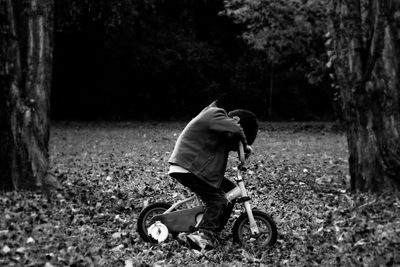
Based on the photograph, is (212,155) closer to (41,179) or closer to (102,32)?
(41,179)

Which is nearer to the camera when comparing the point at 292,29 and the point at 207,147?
the point at 207,147

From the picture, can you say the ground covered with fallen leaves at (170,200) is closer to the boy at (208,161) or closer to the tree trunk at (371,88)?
the boy at (208,161)

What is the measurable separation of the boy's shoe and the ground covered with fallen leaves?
0.23 feet

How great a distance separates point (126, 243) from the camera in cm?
706

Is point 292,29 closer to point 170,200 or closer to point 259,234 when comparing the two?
point 170,200

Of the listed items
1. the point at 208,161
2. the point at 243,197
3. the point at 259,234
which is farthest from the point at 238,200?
the point at 208,161

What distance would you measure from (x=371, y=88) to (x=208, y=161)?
149 inches

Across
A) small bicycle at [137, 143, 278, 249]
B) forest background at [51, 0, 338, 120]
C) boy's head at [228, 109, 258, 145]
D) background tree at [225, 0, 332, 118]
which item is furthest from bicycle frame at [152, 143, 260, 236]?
forest background at [51, 0, 338, 120]

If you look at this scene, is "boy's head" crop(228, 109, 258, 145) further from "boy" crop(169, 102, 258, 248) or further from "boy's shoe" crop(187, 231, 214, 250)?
"boy's shoe" crop(187, 231, 214, 250)

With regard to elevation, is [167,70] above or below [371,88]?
below

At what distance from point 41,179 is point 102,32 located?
26.2 meters

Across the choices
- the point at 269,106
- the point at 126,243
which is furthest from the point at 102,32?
the point at 126,243

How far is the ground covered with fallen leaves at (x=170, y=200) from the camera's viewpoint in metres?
6.19

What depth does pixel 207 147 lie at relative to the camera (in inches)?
263
